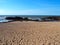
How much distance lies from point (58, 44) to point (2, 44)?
9.17 ft

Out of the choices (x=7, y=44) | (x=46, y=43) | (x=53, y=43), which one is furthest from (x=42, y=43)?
(x=7, y=44)

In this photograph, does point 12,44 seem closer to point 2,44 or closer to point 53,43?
point 2,44

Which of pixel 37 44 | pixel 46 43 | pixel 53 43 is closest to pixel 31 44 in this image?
pixel 37 44

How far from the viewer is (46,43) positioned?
190 inches

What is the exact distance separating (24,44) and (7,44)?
33.8 inches

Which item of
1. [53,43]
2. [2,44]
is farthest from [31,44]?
[2,44]

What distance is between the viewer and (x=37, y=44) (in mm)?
4750

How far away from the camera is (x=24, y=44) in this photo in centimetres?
472

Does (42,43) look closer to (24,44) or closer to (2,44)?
(24,44)

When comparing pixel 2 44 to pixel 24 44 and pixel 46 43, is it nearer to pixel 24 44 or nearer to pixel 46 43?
pixel 24 44

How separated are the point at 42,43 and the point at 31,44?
0.58 m

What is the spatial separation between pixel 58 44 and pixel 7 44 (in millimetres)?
2544

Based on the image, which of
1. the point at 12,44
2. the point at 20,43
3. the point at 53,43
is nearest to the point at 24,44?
the point at 20,43

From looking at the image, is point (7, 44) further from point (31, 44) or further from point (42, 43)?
point (42, 43)
